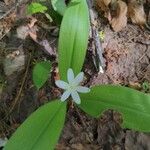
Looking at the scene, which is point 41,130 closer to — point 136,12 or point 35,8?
point 35,8

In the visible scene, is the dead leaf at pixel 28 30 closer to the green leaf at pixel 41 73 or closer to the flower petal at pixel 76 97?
the green leaf at pixel 41 73

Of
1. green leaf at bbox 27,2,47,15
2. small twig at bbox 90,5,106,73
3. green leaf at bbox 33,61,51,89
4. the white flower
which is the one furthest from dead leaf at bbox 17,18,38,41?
the white flower

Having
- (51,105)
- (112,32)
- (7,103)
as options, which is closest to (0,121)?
(7,103)

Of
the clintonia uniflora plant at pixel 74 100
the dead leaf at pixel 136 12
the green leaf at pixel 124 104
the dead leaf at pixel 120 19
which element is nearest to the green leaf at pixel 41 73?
the clintonia uniflora plant at pixel 74 100

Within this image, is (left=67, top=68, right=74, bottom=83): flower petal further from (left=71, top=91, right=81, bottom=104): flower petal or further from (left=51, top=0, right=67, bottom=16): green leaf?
(left=51, top=0, right=67, bottom=16): green leaf

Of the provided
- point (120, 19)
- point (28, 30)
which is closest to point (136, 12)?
point (120, 19)

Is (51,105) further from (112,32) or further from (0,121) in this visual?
(112,32)
